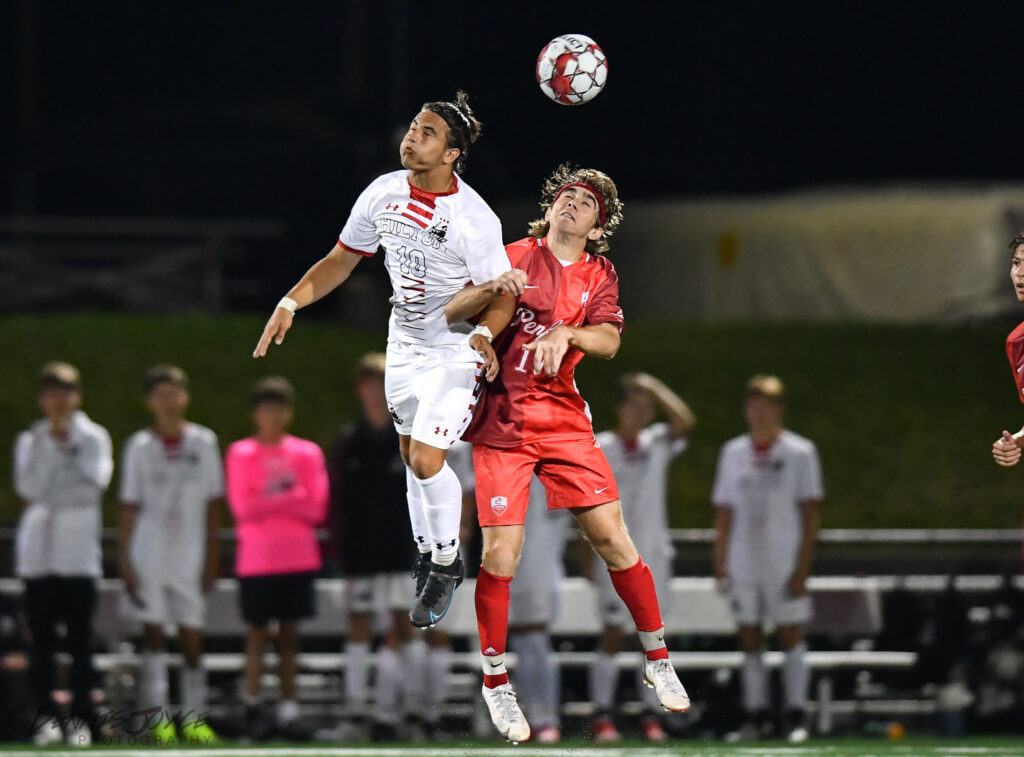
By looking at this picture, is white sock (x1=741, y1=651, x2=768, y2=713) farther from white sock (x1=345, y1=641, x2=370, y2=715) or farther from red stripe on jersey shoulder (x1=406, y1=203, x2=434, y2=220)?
red stripe on jersey shoulder (x1=406, y1=203, x2=434, y2=220)

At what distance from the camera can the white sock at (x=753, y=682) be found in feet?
29.6

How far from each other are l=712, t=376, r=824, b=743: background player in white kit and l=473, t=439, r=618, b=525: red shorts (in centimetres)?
285

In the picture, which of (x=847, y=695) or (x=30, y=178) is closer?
(x=847, y=695)

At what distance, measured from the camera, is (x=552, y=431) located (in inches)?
257

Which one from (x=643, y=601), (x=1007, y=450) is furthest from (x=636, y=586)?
(x=1007, y=450)

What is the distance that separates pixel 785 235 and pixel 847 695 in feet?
34.7

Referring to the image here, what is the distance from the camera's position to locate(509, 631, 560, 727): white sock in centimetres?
878

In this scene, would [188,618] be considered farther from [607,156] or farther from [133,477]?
[607,156]

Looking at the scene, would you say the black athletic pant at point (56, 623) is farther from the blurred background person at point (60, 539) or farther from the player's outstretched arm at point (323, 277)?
the player's outstretched arm at point (323, 277)

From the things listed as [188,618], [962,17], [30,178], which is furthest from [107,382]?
[962,17]

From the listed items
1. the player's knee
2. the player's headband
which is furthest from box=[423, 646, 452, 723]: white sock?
the player's headband

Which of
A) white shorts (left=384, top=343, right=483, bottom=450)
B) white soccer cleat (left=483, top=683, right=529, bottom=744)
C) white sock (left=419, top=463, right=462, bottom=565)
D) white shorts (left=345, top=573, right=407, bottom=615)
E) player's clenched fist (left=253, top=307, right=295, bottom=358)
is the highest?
player's clenched fist (left=253, top=307, right=295, bottom=358)

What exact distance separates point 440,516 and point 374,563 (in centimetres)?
246

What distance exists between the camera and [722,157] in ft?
77.2
